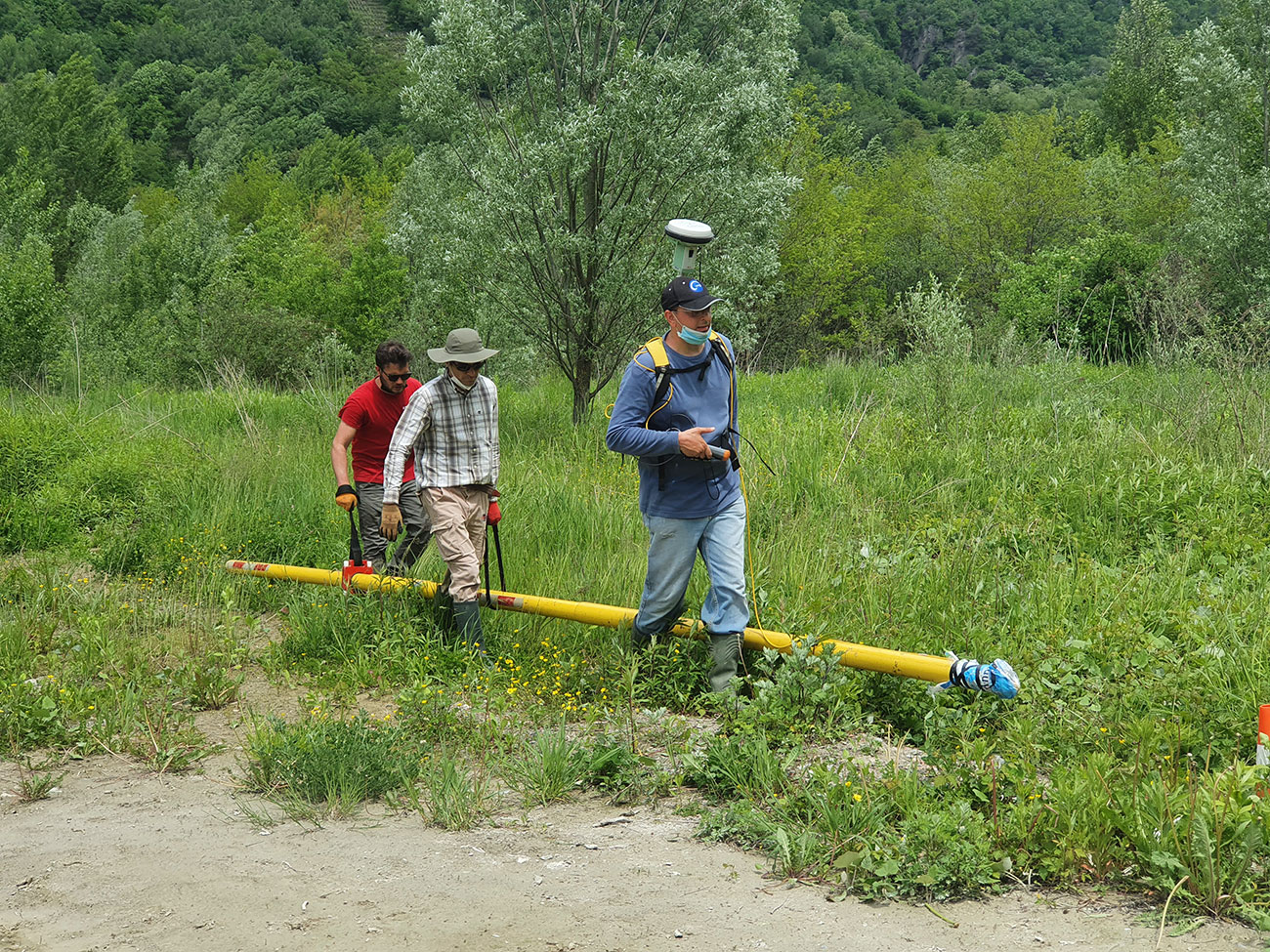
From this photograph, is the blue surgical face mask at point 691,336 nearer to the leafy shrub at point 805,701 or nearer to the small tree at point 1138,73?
the leafy shrub at point 805,701

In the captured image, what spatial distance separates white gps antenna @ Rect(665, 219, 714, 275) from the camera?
5.63 m

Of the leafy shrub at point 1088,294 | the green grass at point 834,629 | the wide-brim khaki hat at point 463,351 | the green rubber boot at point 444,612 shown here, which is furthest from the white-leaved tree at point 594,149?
the green rubber boot at point 444,612

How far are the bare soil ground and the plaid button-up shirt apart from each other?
2375 mm

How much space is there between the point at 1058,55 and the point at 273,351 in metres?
172

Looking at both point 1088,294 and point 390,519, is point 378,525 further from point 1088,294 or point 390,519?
point 1088,294

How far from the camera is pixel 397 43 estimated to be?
487 ft

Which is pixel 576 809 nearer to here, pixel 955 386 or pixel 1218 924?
pixel 1218 924

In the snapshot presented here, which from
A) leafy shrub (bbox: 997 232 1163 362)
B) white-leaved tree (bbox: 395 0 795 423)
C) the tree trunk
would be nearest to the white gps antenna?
white-leaved tree (bbox: 395 0 795 423)

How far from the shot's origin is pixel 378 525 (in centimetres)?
801

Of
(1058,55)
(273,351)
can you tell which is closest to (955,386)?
(273,351)

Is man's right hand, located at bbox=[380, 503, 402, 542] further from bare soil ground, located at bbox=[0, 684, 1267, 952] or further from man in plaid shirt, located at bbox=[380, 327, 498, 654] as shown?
bare soil ground, located at bbox=[0, 684, 1267, 952]

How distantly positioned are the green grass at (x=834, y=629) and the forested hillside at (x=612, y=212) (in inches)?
110

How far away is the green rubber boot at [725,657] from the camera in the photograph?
18.4 feet

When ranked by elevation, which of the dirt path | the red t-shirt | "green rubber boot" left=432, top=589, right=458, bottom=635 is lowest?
the dirt path
